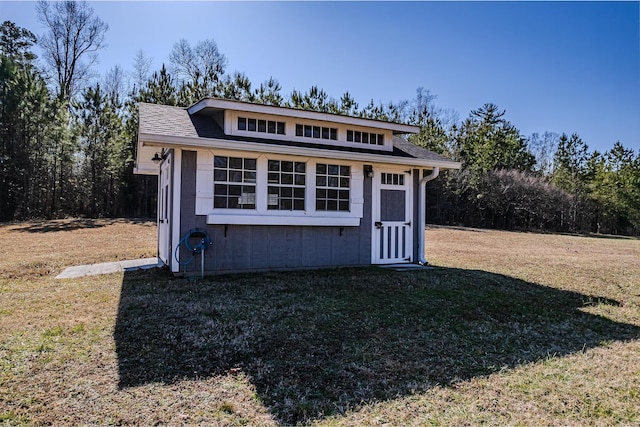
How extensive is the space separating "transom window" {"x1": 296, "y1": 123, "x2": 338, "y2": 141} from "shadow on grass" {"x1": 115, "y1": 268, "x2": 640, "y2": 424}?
2905 millimetres

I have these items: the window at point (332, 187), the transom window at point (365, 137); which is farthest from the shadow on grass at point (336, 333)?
the transom window at point (365, 137)

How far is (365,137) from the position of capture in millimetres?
8219

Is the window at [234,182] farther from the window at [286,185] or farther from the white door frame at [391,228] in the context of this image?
the white door frame at [391,228]

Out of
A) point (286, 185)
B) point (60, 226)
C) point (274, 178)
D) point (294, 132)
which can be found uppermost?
point (294, 132)

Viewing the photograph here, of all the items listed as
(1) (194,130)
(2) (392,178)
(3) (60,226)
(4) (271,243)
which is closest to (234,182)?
(1) (194,130)

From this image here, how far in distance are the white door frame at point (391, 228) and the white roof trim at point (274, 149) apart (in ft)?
1.29

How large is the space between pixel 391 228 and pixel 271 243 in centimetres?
264

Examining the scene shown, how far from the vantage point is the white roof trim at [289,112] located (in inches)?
272

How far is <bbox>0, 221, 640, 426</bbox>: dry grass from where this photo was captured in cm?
241

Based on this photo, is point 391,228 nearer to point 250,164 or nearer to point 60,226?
point 250,164

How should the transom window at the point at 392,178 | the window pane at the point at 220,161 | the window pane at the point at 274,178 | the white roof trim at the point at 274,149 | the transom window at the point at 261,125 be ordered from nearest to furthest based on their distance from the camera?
the white roof trim at the point at 274,149
the window pane at the point at 220,161
the window pane at the point at 274,178
the transom window at the point at 261,125
the transom window at the point at 392,178

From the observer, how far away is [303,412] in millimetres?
2383

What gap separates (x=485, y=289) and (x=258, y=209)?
3.99m

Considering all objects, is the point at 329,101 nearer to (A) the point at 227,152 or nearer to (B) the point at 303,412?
(A) the point at 227,152
